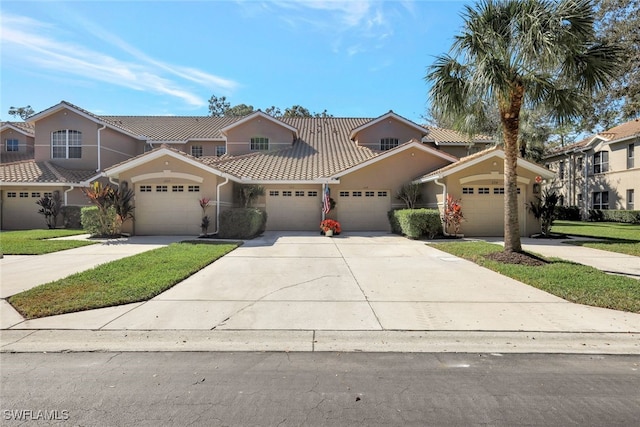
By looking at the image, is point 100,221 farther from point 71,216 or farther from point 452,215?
point 452,215

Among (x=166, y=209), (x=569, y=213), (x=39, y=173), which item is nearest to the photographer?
(x=166, y=209)

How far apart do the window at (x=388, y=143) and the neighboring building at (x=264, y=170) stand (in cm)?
9

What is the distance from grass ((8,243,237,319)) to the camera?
6.13m

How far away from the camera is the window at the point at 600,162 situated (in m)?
30.2

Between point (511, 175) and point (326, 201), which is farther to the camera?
point (326, 201)

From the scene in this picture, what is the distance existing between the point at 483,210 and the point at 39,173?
A: 24.7m

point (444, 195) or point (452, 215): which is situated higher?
point (444, 195)

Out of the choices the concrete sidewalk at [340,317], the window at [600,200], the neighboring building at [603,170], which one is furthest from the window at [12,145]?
the window at [600,200]

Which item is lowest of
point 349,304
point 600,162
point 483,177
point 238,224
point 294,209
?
point 349,304

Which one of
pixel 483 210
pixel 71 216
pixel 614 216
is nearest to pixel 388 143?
pixel 483 210

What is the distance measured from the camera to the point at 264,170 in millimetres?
20828

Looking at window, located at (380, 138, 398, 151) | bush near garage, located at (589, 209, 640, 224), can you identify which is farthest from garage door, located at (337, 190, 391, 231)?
bush near garage, located at (589, 209, 640, 224)

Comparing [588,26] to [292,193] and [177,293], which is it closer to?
[177,293]

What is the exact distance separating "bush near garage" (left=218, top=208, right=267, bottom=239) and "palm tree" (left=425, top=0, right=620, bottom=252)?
892 cm
